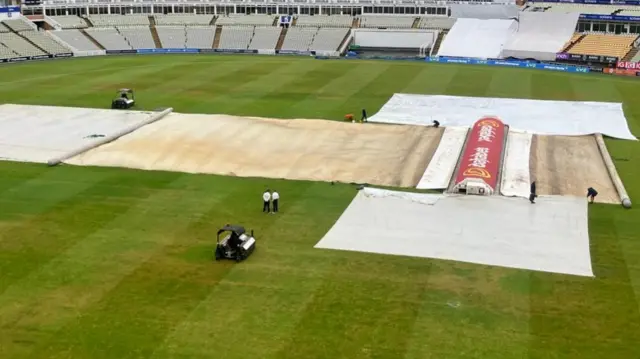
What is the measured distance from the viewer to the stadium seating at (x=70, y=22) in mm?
79812

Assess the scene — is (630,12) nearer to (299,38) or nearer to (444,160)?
(299,38)

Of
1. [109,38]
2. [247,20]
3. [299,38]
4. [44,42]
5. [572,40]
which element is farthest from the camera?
[247,20]

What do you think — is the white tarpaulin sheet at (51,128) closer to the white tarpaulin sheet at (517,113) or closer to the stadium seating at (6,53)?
the white tarpaulin sheet at (517,113)

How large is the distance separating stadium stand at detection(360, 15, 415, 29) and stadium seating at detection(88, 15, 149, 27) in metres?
26.3

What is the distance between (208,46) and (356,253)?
6210 cm

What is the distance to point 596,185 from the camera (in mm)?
28719

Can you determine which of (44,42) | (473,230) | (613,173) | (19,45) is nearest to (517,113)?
(613,173)

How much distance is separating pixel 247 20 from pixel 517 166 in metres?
60.4

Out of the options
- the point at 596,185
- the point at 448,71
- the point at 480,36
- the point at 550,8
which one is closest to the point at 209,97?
the point at 448,71

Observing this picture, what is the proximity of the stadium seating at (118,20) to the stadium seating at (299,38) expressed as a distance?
701 inches

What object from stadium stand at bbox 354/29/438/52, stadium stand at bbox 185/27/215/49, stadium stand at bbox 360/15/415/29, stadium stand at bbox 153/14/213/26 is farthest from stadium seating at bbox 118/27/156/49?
stadium stand at bbox 360/15/415/29

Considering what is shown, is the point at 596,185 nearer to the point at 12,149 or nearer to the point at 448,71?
the point at 12,149

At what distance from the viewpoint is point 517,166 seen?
30625mm

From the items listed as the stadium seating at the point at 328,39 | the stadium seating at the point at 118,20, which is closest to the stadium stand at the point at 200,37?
the stadium seating at the point at 118,20
